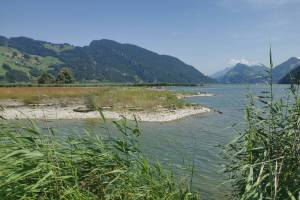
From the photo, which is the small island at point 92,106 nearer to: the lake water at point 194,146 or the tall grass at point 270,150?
the lake water at point 194,146

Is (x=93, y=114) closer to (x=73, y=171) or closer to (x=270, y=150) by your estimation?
(x=270, y=150)

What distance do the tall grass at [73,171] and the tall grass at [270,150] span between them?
49.6 inches

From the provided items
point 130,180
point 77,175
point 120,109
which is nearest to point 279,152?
point 130,180

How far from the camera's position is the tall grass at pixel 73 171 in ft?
19.6

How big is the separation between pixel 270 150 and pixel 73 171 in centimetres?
354

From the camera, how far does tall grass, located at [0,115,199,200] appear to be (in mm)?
5965

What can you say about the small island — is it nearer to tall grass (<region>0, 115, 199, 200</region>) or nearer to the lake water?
the lake water

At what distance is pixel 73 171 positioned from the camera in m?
6.32

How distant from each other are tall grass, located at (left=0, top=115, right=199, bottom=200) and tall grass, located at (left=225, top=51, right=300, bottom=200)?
126 centimetres

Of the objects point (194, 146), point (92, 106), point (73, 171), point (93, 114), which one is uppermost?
point (73, 171)

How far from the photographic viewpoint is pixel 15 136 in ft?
21.7

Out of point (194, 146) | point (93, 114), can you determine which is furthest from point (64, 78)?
point (194, 146)

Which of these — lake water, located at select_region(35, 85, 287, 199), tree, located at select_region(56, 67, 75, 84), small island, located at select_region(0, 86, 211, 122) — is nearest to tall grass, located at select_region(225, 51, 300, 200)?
lake water, located at select_region(35, 85, 287, 199)

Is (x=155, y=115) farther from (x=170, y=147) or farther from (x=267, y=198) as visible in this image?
(x=267, y=198)
